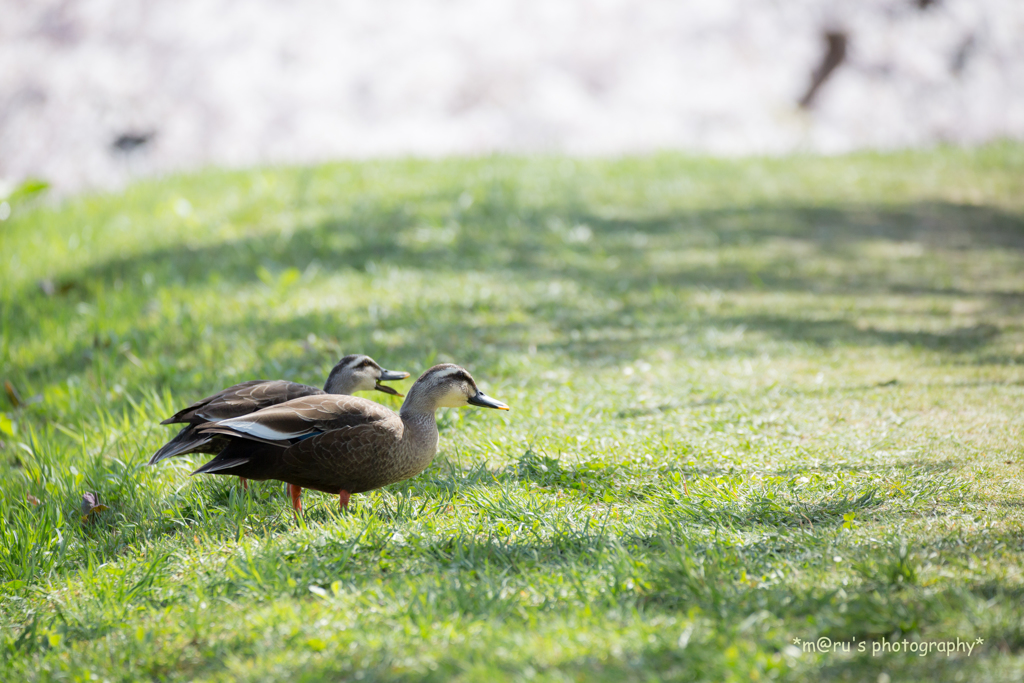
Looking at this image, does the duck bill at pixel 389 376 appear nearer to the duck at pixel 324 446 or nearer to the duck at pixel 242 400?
the duck at pixel 242 400

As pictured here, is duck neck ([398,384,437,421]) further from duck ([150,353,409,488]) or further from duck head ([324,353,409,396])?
duck head ([324,353,409,396])

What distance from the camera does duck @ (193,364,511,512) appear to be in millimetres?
Answer: 3570

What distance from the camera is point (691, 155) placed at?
11.6m

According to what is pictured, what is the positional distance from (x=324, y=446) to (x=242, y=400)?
707mm

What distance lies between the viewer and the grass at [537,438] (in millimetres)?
2818

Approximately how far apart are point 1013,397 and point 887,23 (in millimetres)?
10852

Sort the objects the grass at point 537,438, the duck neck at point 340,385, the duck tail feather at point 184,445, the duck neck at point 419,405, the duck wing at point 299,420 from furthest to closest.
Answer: the duck neck at point 340,385 → the duck neck at point 419,405 → the duck tail feather at point 184,445 → the duck wing at point 299,420 → the grass at point 537,438

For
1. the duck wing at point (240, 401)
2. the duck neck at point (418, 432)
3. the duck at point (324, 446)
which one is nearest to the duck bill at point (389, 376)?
the duck wing at point (240, 401)

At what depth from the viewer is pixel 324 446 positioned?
357 centimetres

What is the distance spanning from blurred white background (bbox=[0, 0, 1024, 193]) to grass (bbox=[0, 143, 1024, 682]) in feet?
6.86

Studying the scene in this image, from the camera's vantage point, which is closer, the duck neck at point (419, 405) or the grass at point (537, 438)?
the grass at point (537, 438)

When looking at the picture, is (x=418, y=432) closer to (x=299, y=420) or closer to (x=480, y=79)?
(x=299, y=420)

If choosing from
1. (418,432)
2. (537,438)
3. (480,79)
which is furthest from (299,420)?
(480,79)

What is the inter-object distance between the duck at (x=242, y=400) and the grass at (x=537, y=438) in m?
0.33
